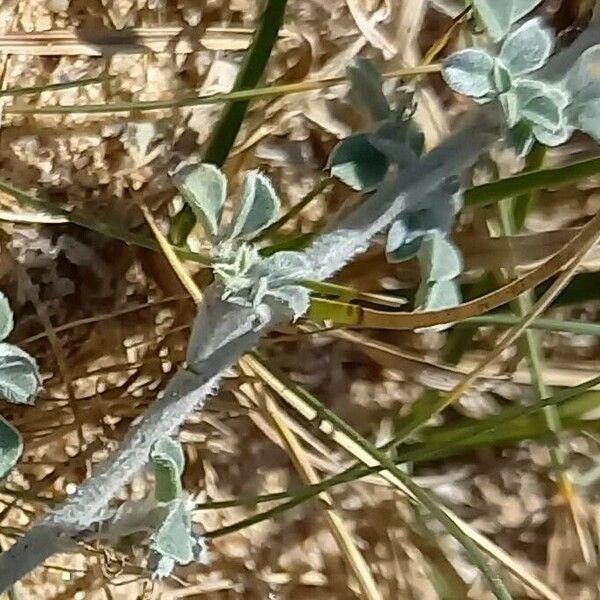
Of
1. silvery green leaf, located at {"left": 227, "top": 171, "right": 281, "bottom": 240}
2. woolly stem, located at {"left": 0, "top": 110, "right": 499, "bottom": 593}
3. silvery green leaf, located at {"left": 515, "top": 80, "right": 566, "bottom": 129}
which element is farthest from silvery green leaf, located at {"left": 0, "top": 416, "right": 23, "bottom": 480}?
silvery green leaf, located at {"left": 515, "top": 80, "right": 566, "bottom": 129}

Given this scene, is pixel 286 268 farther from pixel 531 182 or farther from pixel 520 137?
pixel 531 182

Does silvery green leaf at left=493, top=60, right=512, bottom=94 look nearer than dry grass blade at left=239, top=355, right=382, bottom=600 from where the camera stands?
Yes

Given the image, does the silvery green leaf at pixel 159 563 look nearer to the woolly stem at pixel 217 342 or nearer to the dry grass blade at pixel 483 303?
the woolly stem at pixel 217 342

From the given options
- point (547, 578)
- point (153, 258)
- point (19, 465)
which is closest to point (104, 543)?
point (19, 465)

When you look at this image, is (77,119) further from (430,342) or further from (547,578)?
(547,578)

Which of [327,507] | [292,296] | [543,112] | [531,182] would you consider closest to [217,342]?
[292,296]

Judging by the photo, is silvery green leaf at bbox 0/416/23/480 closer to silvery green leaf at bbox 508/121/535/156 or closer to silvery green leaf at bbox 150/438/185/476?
silvery green leaf at bbox 150/438/185/476
